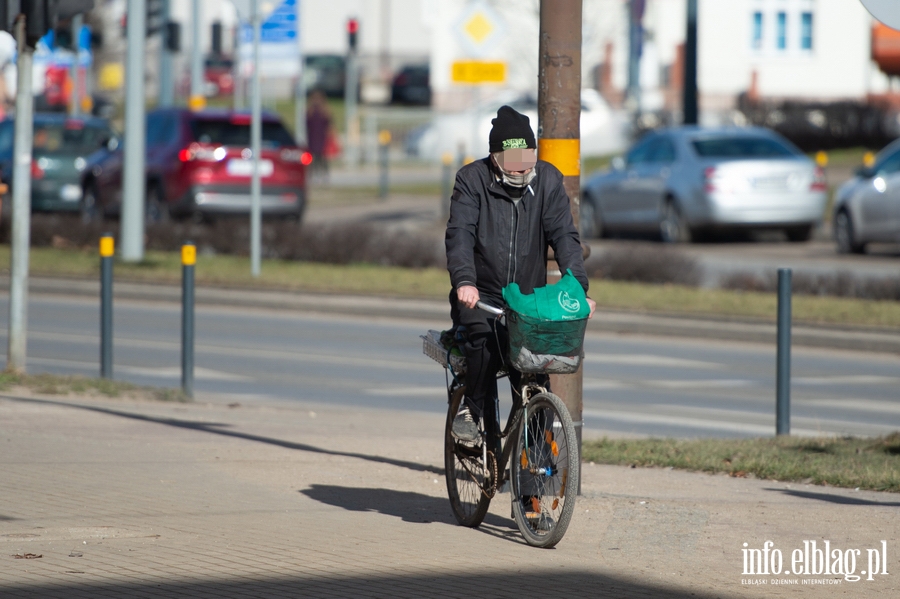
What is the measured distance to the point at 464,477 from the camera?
21.4 ft

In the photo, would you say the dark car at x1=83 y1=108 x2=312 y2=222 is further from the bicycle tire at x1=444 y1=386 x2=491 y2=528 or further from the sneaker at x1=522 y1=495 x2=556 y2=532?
the sneaker at x1=522 y1=495 x2=556 y2=532

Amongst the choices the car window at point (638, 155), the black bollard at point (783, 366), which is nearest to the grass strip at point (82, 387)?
the black bollard at point (783, 366)

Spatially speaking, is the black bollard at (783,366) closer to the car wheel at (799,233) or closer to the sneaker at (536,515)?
the sneaker at (536,515)

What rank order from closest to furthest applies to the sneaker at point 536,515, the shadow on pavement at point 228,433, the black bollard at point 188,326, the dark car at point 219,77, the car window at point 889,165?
the sneaker at point 536,515, the shadow on pavement at point 228,433, the black bollard at point 188,326, the car window at point 889,165, the dark car at point 219,77

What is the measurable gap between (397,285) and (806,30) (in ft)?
138

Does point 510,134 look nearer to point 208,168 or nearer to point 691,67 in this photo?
point 208,168

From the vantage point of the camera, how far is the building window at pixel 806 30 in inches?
Result: 2163

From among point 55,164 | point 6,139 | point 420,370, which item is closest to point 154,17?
point 6,139

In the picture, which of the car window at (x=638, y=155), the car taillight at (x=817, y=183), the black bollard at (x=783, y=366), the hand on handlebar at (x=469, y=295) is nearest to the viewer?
the hand on handlebar at (x=469, y=295)

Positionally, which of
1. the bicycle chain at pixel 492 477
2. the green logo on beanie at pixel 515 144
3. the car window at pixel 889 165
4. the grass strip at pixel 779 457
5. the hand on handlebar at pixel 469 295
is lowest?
the grass strip at pixel 779 457

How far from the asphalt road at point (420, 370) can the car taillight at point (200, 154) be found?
21.7 ft

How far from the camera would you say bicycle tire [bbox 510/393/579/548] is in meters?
5.80

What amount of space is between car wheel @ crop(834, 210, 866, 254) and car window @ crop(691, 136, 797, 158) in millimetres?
1798

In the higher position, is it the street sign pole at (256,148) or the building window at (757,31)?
the building window at (757,31)
